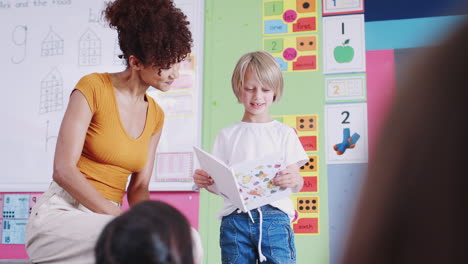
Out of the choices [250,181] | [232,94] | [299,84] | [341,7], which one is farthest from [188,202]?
[341,7]

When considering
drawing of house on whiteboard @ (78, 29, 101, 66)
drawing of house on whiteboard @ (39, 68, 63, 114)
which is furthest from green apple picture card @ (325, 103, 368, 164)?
drawing of house on whiteboard @ (39, 68, 63, 114)

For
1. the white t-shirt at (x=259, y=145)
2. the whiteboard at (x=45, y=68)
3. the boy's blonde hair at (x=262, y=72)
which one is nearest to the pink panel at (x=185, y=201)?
the whiteboard at (x=45, y=68)

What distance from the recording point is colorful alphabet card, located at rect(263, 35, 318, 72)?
2598mm

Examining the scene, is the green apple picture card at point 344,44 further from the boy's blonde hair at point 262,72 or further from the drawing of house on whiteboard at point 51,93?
the drawing of house on whiteboard at point 51,93

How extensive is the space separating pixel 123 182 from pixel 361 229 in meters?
1.43

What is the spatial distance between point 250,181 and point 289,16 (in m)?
1.33

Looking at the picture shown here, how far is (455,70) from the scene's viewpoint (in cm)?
25

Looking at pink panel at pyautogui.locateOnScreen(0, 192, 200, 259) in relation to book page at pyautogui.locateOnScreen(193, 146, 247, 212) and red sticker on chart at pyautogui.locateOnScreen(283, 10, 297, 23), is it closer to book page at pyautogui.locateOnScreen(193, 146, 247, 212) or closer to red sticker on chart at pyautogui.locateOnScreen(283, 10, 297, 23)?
book page at pyautogui.locateOnScreen(193, 146, 247, 212)

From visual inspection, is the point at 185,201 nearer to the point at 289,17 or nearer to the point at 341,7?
the point at 289,17

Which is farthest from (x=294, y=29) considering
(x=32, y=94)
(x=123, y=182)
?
(x=32, y=94)

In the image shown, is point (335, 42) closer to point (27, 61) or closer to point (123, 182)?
point (123, 182)

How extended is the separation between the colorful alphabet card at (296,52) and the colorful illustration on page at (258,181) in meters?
1.12

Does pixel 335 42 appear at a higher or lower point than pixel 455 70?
higher

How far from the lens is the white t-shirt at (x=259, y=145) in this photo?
1770mm
